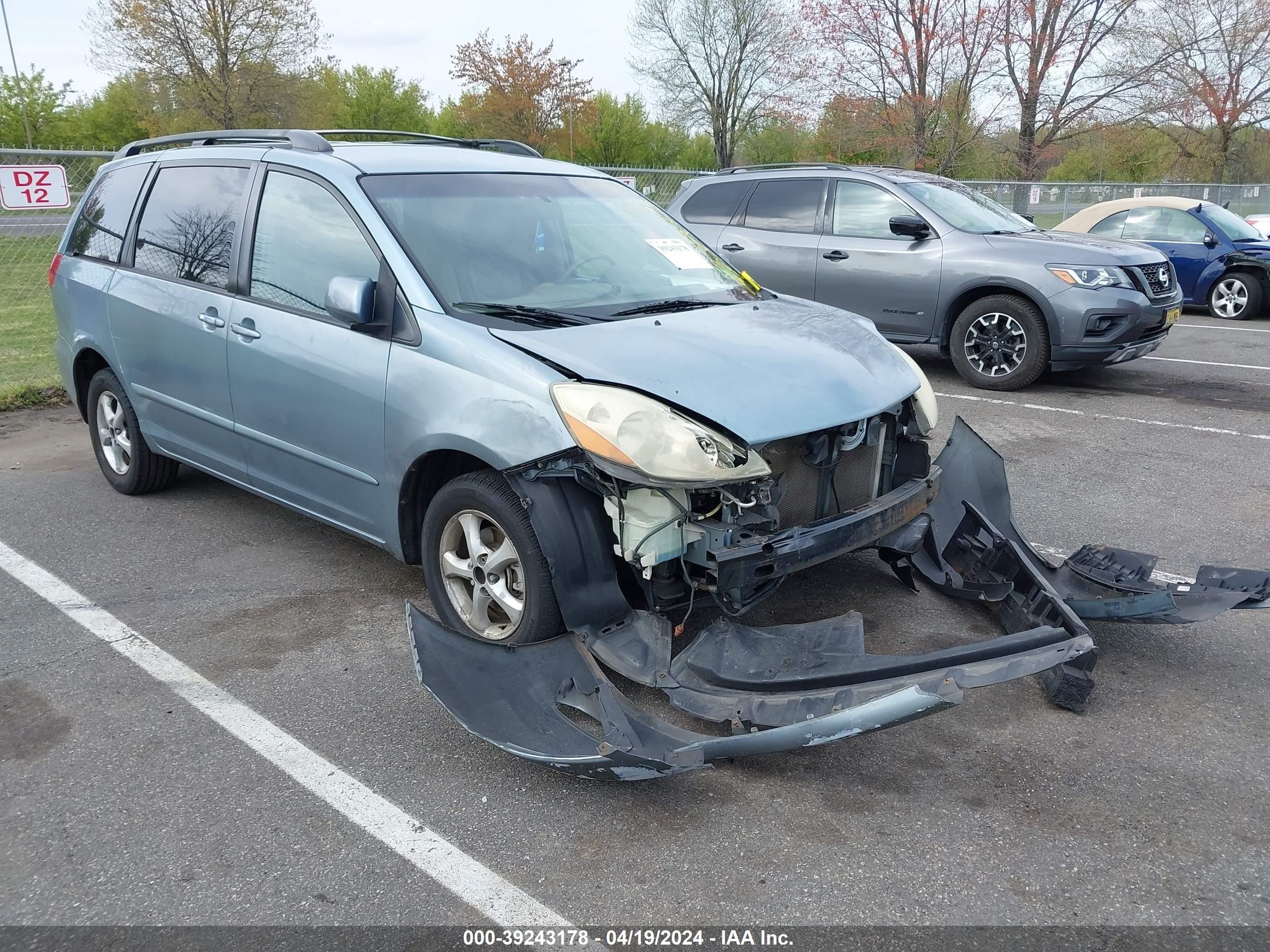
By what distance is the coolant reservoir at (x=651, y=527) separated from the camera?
10.2ft

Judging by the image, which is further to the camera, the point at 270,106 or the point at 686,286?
the point at 270,106

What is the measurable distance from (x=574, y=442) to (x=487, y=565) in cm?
64

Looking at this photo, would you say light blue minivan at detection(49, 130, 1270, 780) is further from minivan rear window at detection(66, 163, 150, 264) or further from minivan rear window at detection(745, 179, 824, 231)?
minivan rear window at detection(745, 179, 824, 231)

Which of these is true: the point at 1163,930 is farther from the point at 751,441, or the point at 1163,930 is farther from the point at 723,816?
the point at 751,441

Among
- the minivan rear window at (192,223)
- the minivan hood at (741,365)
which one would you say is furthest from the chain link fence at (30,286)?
the minivan hood at (741,365)

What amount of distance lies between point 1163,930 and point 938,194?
7.97m

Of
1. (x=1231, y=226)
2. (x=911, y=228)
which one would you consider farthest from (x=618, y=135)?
(x=911, y=228)

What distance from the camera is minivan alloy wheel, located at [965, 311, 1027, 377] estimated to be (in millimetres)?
8508

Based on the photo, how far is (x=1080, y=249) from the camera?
8453mm

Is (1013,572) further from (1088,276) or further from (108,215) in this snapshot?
(1088,276)

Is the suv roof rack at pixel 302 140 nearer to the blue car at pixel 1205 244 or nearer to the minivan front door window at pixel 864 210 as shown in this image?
the minivan front door window at pixel 864 210

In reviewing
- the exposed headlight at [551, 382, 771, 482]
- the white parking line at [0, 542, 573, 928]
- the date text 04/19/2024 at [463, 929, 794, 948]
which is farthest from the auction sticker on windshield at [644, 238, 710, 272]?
the date text 04/19/2024 at [463, 929, 794, 948]

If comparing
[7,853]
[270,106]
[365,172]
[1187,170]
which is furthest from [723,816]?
[1187,170]

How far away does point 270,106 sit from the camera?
100 ft
